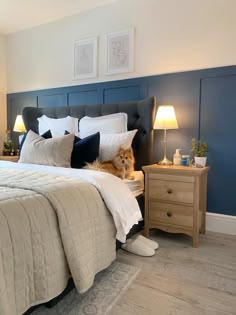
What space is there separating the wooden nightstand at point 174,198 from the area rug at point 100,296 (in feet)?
2.23

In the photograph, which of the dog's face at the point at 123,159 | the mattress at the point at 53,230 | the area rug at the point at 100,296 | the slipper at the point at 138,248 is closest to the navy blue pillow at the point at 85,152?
the dog's face at the point at 123,159

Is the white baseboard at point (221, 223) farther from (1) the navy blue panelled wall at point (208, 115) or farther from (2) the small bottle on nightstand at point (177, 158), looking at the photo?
(2) the small bottle on nightstand at point (177, 158)

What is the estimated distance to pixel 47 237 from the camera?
1.25 metres

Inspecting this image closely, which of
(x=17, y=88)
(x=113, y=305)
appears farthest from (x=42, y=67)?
(x=113, y=305)

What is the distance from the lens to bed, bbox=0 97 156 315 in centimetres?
110

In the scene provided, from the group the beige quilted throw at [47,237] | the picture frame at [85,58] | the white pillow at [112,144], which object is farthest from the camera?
the picture frame at [85,58]

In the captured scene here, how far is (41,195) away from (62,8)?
9.81ft

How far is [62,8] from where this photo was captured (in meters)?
3.31

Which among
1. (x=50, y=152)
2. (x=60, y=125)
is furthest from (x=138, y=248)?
(x=60, y=125)

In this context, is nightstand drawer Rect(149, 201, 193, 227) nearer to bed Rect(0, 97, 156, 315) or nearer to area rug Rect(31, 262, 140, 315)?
bed Rect(0, 97, 156, 315)

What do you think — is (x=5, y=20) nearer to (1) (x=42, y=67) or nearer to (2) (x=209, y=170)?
(1) (x=42, y=67)

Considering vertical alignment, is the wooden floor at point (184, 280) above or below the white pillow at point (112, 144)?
below

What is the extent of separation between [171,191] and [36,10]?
10.0ft

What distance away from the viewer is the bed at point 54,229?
1.10 metres
